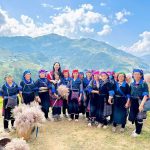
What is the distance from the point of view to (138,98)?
1125 cm

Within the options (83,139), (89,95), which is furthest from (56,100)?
(83,139)

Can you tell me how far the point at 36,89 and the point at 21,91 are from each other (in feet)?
2.25

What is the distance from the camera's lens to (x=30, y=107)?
1095 centimetres

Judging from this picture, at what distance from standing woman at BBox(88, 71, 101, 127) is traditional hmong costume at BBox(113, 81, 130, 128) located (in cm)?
91

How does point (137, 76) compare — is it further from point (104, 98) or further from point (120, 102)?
point (104, 98)

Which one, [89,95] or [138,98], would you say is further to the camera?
[89,95]

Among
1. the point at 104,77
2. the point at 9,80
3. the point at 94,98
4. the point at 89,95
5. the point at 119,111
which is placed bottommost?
the point at 119,111

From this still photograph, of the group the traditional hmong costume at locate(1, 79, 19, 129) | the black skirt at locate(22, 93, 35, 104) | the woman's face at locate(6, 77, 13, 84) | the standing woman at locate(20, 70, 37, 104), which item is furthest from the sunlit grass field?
the woman's face at locate(6, 77, 13, 84)

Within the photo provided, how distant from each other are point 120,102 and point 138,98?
94cm

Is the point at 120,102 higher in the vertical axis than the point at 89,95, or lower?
lower

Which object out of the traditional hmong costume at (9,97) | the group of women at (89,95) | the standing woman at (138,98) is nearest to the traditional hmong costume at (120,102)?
the group of women at (89,95)

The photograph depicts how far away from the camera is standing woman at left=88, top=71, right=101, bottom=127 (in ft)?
41.0

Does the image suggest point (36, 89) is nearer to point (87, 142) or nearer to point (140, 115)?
point (87, 142)

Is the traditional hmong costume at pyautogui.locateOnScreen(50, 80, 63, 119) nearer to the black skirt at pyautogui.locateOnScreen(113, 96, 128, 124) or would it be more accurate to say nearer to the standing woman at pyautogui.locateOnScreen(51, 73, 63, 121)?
the standing woman at pyautogui.locateOnScreen(51, 73, 63, 121)
